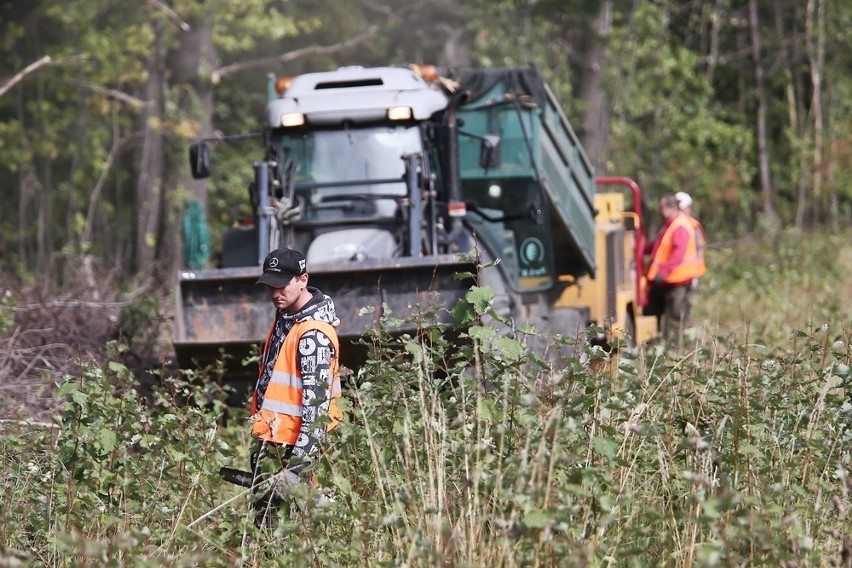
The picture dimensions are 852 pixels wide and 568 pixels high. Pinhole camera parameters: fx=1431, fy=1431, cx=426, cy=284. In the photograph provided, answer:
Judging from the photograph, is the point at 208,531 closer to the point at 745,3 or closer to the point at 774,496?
the point at 774,496

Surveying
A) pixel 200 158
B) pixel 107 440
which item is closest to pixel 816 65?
pixel 200 158

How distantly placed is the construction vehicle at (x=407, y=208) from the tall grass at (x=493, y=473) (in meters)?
2.39

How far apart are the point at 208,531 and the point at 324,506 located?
86 cm

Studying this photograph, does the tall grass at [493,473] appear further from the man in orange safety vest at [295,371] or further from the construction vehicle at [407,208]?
the construction vehicle at [407,208]

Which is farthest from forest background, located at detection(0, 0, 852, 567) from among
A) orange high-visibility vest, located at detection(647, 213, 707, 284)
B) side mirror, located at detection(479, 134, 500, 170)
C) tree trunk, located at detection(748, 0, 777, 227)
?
side mirror, located at detection(479, 134, 500, 170)

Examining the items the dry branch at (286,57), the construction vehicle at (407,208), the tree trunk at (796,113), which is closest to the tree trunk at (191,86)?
the dry branch at (286,57)

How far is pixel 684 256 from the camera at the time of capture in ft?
43.8

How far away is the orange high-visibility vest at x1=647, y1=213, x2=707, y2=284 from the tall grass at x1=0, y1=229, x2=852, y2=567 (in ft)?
21.6

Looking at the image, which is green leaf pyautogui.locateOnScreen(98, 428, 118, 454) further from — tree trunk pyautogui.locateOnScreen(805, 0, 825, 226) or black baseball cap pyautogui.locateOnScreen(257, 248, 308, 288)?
tree trunk pyautogui.locateOnScreen(805, 0, 825, 226)

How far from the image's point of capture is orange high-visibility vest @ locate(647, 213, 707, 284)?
1332cm

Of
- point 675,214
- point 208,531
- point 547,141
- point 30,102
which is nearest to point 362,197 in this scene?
point 547,141

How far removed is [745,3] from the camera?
29.1m

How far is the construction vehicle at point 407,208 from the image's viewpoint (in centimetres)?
905

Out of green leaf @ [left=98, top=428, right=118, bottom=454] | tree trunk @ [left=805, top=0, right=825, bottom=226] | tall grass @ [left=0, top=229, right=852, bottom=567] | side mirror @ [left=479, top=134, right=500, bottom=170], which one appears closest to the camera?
tall grass @ [left=0, top=229, right=852, bottom=567]
